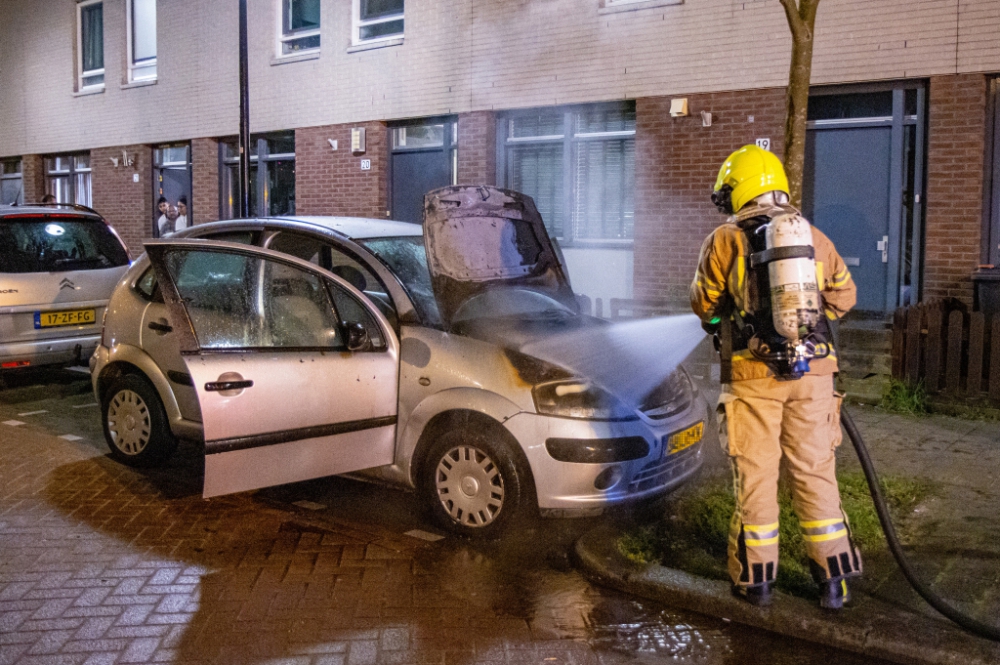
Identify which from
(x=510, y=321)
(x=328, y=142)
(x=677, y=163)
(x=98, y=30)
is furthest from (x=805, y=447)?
(x=98, y=30)

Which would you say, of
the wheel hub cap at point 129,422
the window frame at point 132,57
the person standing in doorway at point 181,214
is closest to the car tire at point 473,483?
the wheel hub cap at point 129,422

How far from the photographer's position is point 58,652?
3.94m

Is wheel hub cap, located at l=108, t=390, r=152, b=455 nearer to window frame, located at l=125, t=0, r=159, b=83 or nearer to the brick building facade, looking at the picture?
the brick building facade

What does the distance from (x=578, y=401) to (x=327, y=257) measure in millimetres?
2247

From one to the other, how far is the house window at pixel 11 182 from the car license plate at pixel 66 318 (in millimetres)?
12696

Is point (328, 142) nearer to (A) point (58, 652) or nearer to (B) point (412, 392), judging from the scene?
(B) point (412, 392)

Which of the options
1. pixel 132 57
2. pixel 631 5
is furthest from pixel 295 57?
pixel 631 5

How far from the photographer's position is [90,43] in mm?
18844

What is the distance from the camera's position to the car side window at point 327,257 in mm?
6184

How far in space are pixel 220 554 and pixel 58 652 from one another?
1219 mm

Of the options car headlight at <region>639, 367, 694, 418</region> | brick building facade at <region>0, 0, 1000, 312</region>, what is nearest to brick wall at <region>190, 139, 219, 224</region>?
brick building facade at <region>0, 0, 1000, 312</region>

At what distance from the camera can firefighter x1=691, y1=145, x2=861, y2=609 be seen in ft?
13.5

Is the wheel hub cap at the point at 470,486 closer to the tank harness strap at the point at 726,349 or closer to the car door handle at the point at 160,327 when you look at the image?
the tank harness strap at the point at 726,349

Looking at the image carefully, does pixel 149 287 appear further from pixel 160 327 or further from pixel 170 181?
pixel 170 181
